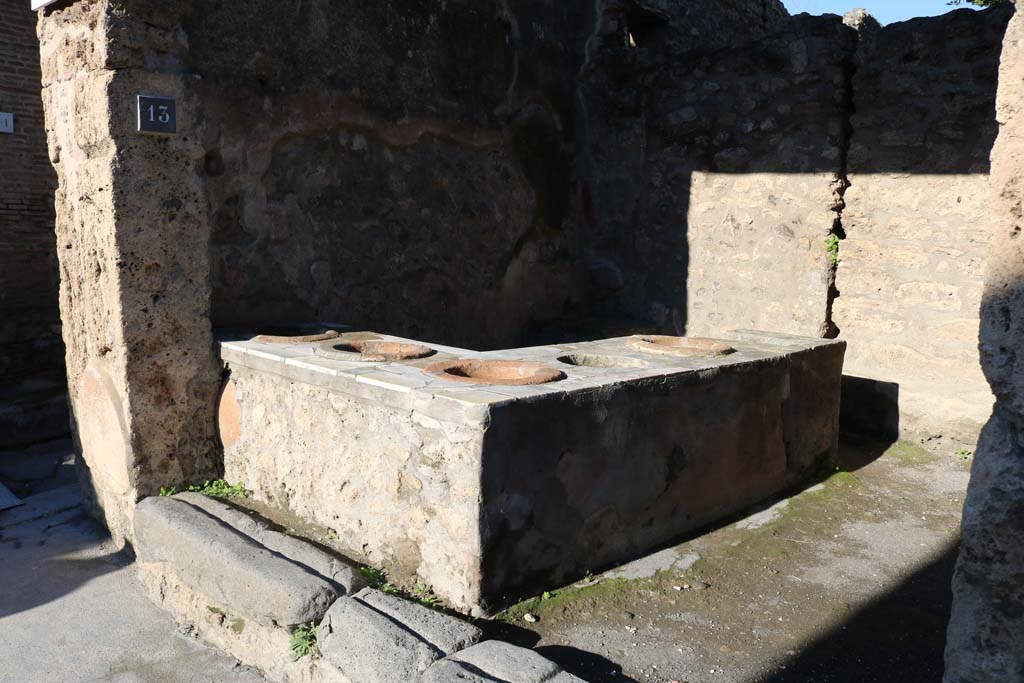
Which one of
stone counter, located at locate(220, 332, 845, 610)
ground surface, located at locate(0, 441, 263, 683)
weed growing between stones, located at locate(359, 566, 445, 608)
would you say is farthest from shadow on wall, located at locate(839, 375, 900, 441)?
ground surface, located at locate(0, 441, 263, 683)

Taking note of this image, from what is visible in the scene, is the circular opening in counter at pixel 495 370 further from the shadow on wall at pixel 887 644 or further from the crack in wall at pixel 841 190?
→ the crack in wall at pixel 841 190

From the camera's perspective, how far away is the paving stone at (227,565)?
8.32 ft

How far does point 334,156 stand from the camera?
14.1 ft

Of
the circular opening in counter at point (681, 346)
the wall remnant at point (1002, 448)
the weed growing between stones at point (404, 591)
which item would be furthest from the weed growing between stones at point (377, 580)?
the wall remnant at point (1002, 448)

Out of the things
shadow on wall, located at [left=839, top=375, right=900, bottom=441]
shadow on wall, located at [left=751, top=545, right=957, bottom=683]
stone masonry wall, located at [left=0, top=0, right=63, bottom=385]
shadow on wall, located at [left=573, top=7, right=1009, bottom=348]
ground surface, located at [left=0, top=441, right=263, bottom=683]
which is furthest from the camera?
stone masonry wall, located at [left=0, top=0, right=63, bottom=385]

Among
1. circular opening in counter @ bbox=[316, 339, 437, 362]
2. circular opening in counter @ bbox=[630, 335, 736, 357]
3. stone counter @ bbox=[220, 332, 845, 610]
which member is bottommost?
stone counter @ bbox=[220, 332, 845, 610]

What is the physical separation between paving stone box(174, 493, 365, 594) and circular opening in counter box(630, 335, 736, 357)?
5.47ft

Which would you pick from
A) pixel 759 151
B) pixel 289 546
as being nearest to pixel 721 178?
pixel 759 151

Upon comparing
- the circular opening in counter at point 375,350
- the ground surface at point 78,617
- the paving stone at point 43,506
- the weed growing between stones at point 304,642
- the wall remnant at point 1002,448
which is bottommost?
the ground surface at point 78,617

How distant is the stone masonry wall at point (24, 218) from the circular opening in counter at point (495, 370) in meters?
5.21

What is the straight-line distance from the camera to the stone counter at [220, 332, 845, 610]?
261 cm

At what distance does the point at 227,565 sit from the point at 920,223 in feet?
12.9

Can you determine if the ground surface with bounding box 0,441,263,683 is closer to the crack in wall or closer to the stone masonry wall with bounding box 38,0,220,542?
the stone masonry wall with bounding box 38,0,220,542

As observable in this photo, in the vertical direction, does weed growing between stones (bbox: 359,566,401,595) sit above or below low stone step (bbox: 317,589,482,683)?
below
